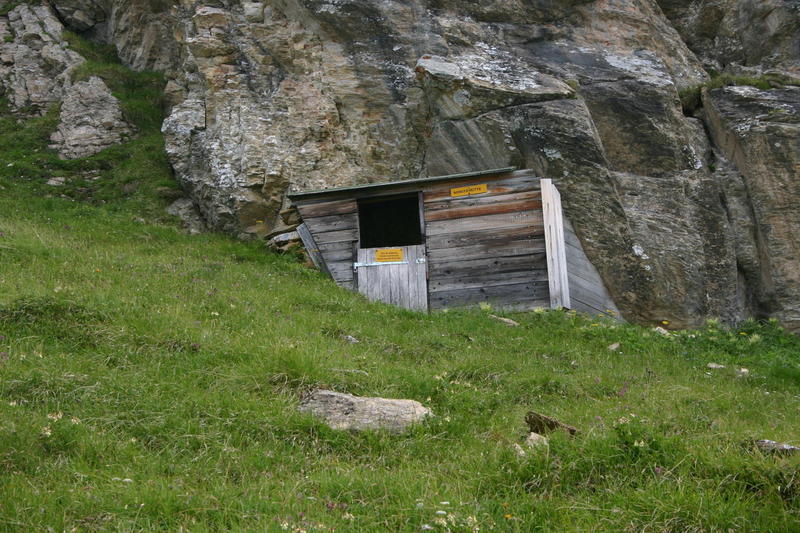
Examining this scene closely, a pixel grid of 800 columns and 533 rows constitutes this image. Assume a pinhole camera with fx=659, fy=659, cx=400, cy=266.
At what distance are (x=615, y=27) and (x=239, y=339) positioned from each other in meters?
15.5

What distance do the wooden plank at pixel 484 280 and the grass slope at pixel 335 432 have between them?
131 cm

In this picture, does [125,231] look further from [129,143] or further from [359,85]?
[359,85]

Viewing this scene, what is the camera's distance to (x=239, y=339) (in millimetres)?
8500

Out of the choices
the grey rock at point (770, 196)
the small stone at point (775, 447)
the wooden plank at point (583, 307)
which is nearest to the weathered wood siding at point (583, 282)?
the wooden plank at point (583, 307)

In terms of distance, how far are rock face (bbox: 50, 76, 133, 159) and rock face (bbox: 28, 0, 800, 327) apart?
2.70 m

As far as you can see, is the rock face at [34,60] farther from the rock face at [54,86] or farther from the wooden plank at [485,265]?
the wooden plank at [485,265]

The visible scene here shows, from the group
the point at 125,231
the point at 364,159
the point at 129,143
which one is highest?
the point at 129,143

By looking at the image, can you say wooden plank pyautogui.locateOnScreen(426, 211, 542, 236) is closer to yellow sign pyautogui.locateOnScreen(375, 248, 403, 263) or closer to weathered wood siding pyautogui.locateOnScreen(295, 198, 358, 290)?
yellow sign pyautogui.locateOnScreen(375, 248, 403, 263)

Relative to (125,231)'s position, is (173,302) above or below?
below

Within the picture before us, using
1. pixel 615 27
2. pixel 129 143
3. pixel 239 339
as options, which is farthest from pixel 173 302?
pixel 615 27

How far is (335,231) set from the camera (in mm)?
15023

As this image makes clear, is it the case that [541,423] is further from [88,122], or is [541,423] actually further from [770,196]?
[88,122]

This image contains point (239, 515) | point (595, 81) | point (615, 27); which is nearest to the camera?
point (239, 515)

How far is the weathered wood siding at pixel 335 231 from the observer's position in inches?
584
